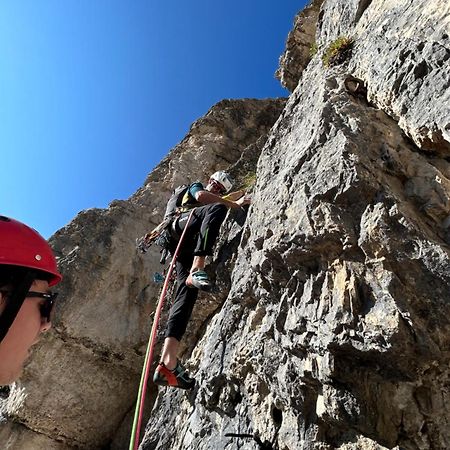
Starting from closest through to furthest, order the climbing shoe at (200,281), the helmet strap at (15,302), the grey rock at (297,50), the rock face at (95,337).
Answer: the helmet strap at (15,302) → the climbing shoe at (200,281) → the rock face at (95,337) → the grey rock at (297,50)

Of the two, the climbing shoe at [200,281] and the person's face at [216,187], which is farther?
the person's face at [216,187]

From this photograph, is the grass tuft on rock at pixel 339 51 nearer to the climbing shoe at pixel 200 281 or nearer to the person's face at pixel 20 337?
the climbing shoe at pixel 200 281

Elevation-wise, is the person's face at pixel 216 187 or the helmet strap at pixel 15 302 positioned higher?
the person's face at pixel 216 187

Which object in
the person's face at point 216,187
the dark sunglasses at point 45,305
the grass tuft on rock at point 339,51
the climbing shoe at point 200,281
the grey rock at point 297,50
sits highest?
the grey rock at point 297,50

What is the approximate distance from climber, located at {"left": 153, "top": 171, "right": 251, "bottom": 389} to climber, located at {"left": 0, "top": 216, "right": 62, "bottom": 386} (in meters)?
3.41

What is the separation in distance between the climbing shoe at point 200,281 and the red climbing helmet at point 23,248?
3.39 meters

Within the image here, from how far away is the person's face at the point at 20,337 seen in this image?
236 centimetres

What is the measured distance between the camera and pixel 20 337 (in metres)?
2.45

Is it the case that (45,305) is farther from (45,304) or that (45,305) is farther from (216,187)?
(216,187)

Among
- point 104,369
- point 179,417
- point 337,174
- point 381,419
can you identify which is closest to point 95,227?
point 104,369

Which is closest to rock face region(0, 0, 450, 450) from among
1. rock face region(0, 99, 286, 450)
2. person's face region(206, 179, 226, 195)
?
person's face region(206, 179, 226, 195)

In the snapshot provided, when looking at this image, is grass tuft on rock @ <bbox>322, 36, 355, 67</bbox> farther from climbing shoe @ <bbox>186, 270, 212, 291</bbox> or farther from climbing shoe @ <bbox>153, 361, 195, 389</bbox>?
climbing shoe @ <bbox>153, 361, 195, 389</bbox>

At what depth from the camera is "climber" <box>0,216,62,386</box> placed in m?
2.37

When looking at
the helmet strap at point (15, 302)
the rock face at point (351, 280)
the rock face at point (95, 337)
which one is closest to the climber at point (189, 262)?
the rock face at point (351, 280)
